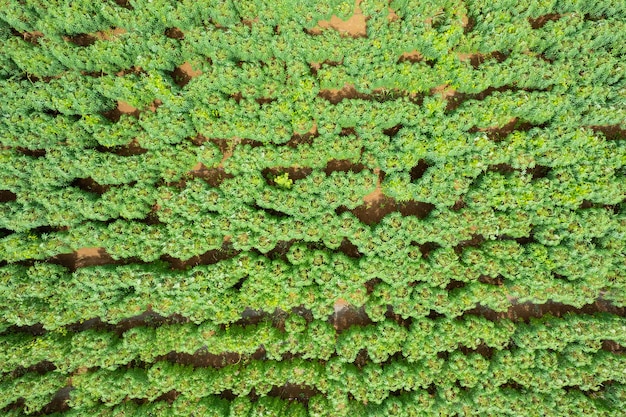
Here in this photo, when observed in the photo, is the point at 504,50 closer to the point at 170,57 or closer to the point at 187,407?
the point at 170,57

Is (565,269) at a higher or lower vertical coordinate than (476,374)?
higher

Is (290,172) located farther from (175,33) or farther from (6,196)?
(6,196)

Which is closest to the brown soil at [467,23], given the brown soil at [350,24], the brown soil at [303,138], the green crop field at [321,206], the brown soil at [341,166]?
the green crop field at [321,206]

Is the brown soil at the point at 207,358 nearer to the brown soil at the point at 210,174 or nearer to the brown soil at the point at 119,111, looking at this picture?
the brown soil at the point at 210,174

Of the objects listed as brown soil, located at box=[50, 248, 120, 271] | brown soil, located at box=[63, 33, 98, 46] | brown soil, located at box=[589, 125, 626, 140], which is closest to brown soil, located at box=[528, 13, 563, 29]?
brown soil, located at box=[589, 125, 626, 140]

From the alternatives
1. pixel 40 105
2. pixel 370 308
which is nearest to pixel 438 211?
pixel 370 308

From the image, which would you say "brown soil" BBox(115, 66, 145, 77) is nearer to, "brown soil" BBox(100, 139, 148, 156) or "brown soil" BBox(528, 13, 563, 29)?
"brown soil" BBox(100, 139, 148, 156)
